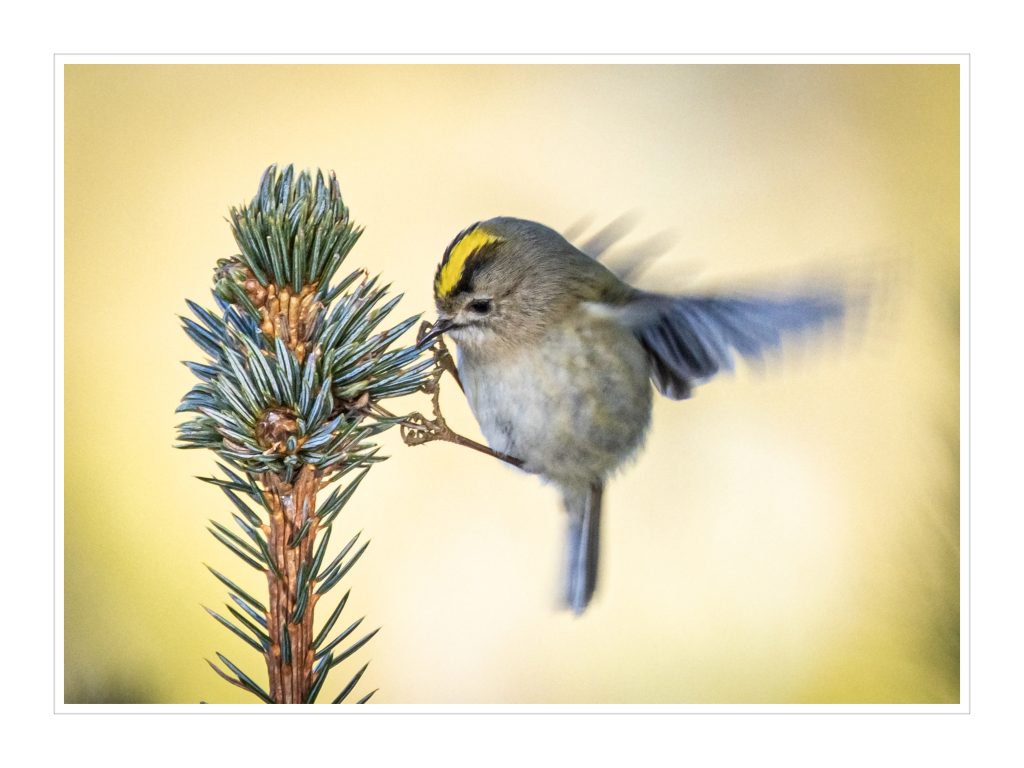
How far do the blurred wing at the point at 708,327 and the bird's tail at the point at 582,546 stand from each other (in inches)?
A: 6.2

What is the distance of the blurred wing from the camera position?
67 centimetres

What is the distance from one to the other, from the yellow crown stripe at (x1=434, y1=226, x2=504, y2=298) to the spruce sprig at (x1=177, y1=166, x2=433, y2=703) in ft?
0.64

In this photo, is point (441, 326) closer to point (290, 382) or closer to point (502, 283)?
point (502, 283)

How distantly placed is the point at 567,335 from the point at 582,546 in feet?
0.94

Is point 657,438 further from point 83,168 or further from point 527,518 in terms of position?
point 83,168

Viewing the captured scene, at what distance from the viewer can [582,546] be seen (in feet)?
2.96

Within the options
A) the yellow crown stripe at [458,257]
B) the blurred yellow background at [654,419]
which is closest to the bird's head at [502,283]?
the yellow crown stripe at [458,257]

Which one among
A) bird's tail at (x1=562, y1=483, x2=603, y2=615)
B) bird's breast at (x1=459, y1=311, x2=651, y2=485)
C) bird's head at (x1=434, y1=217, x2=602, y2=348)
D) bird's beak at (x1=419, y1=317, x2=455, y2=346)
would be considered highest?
bird's head at (x1=434, y1=217, x2=602, y2=348)

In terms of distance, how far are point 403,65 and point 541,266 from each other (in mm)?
250

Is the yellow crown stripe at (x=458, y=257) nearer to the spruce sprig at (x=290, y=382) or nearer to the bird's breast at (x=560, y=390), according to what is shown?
the bird's breast at (x=560, y=390)

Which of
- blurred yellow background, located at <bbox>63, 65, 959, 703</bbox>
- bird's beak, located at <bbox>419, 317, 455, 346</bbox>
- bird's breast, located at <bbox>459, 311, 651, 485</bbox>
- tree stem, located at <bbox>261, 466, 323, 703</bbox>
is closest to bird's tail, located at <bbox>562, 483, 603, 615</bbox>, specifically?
blurred yellow background, located at <bbox>63, 65, 959, 703</bbox>

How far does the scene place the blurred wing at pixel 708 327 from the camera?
2.21ft

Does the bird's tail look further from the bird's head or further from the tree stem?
the tree stem
